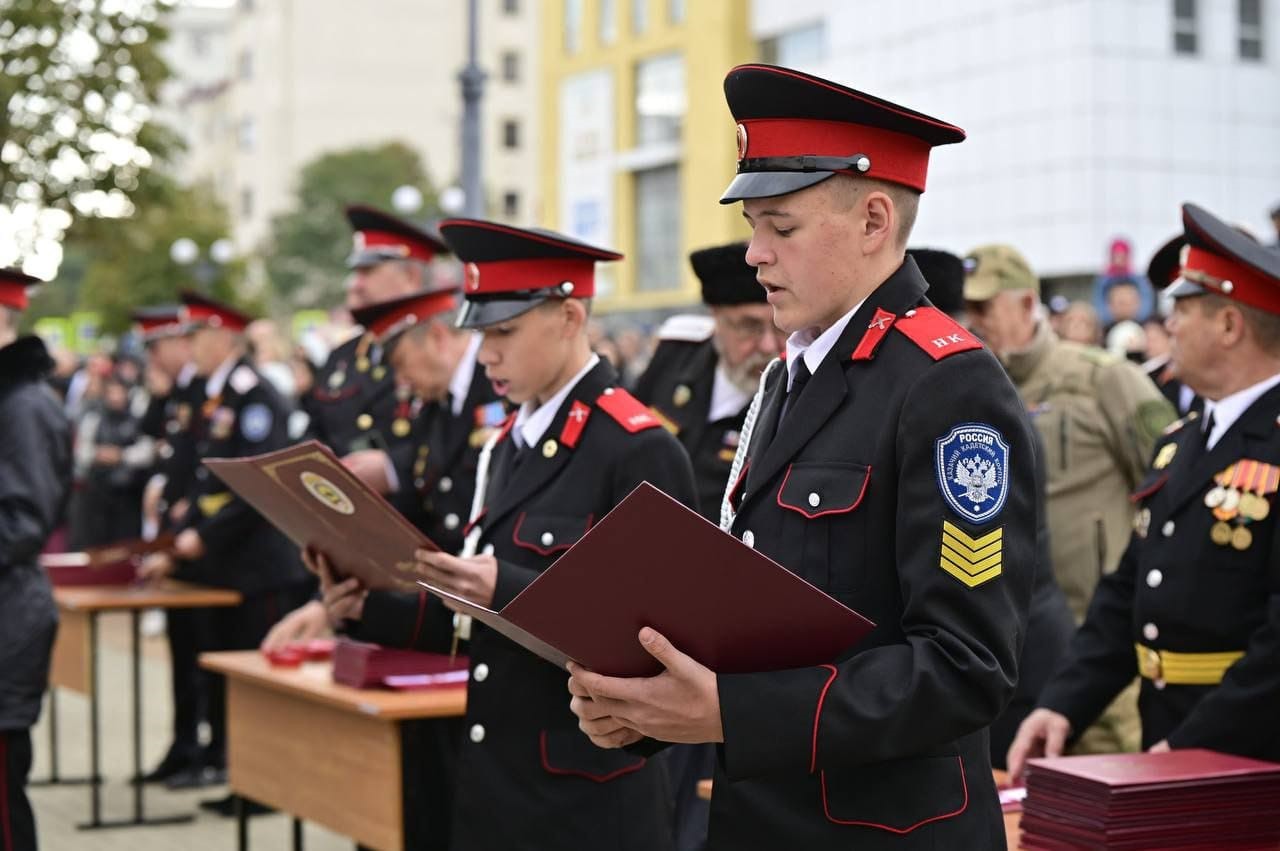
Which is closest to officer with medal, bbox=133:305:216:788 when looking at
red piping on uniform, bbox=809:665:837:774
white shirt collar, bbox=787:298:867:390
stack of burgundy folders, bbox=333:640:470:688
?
stack of burgundy folders, bbox=333:640:470:688

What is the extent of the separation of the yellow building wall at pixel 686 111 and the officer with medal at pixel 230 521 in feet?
90.4

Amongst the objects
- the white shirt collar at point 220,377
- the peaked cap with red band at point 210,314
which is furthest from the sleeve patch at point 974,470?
the peaked cap with red band at point 210,314

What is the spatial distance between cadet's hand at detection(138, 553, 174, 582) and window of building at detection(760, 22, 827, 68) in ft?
99.7

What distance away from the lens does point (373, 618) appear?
459 cm

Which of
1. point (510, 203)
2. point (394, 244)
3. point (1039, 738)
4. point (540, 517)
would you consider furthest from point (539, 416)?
point (510, 203)

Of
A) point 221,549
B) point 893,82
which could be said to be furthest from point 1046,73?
point 221,549

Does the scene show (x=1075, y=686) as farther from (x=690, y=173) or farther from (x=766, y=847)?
(x=690, y=173)

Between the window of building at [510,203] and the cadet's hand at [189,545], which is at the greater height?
the window of building at [510,203]

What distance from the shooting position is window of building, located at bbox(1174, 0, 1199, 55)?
31.7 metres

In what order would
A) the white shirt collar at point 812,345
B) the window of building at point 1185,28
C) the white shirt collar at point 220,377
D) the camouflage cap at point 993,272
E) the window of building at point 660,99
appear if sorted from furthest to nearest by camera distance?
the window of building at point 660,99 → the window of building at point 1185,28 → the white shirt collar at point 220,377 → the camouflage cap at point 993,272 → the white shirt collar at point 812,345

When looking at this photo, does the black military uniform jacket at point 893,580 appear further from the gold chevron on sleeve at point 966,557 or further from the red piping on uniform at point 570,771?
the red piping on uniform at point 570,771

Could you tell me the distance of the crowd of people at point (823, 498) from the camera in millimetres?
2637

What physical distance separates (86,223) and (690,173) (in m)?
26.7

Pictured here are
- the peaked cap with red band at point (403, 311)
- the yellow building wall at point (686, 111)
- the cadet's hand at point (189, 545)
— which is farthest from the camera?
the yellow building wall at point (686, 111)
